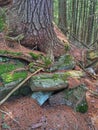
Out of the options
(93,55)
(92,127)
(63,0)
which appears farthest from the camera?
(63,0)

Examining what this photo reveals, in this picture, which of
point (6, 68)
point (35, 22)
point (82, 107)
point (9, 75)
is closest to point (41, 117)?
point (82, 107)

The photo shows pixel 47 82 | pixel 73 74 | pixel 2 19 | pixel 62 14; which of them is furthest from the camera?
pixel 62 14

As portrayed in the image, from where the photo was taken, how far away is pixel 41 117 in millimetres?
3320

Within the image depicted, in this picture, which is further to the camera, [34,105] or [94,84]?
[94,84]

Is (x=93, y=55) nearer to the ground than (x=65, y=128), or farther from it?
farther from it

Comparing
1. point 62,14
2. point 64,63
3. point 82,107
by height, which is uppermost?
point 62,14

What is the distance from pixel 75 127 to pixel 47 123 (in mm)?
403

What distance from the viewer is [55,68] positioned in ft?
13.1

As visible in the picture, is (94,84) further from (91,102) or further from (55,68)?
(55,68)

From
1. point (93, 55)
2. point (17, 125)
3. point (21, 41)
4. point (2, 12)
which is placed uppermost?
point (2, 12)

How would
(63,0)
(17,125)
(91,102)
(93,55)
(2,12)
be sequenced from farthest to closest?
(63,0), (93,55), (2,12), (91,102), (17,125)

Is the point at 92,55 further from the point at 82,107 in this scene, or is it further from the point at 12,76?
the point at 12,76

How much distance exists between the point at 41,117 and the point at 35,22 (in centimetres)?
172

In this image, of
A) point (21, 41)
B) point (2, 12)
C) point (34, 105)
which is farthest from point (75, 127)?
point (2, 12)
